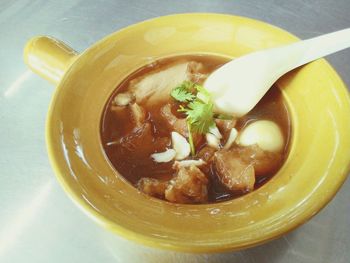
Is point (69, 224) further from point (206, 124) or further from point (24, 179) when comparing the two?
point (206, 124)

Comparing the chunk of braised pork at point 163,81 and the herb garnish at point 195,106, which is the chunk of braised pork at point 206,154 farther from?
the chunk of braised pork at point 163,81

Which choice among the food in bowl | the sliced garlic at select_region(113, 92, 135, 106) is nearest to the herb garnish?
the food in bowl

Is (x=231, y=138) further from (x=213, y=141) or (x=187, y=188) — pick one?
(x=187, y=188)

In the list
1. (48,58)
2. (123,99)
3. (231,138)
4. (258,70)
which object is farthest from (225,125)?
(48,58)

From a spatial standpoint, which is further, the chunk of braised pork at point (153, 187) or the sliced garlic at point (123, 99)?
the sliced garlic at point (123, 99)

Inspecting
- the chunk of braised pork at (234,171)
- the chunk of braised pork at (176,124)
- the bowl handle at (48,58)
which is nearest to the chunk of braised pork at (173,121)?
the chunk of braised pork at (176,124)
